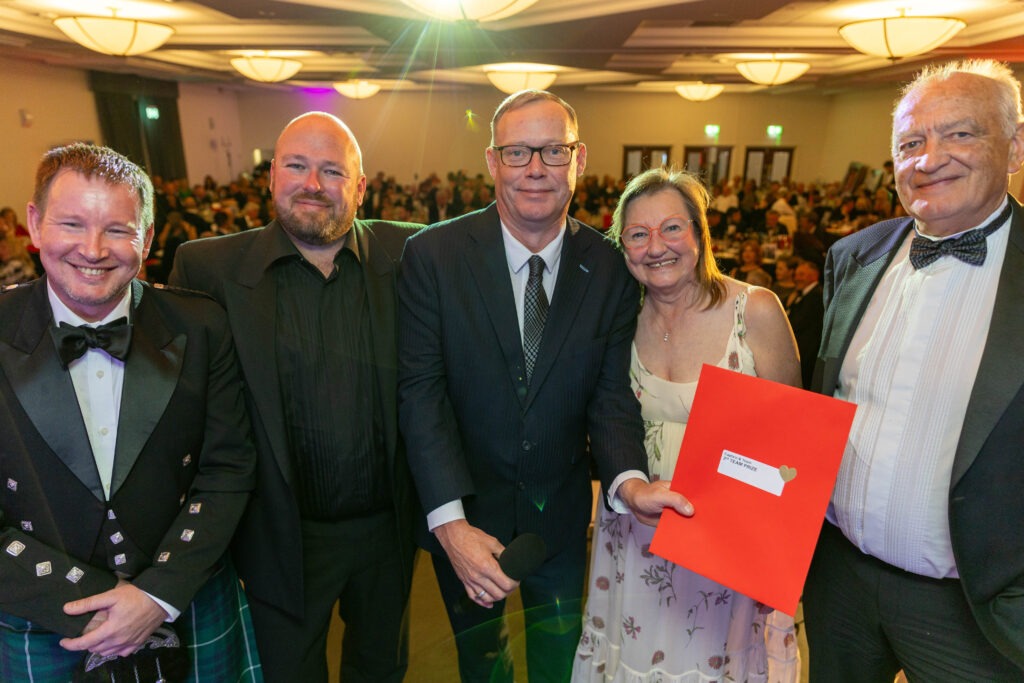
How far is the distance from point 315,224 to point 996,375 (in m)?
1.76

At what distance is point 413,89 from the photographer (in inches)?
587

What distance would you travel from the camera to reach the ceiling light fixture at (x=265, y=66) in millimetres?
8023

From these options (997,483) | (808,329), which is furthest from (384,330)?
(808,329)

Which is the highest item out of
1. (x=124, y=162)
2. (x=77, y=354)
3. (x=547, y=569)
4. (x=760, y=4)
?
(x=760, y=4)

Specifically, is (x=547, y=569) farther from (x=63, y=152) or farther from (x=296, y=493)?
(x=63, y=152)

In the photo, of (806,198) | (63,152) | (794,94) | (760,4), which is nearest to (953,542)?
(63,152)

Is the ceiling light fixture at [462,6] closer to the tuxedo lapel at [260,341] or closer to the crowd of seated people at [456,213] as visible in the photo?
the tuxedo lapel at [260,341]

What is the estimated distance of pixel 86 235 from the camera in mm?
1400

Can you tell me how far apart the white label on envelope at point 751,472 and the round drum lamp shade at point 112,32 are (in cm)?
678

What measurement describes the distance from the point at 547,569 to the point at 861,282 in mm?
1242

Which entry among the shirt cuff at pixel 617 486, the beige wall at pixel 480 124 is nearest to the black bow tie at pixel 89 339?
the shirt cuff at pixel 617 486

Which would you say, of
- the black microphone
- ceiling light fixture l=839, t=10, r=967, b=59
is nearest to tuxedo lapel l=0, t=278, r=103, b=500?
the black microphone

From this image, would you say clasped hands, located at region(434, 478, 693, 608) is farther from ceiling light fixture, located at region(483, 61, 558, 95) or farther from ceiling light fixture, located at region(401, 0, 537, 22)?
ceiling light fixture, located at region(483, 61, 558, 95)

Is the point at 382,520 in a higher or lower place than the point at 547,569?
higher
